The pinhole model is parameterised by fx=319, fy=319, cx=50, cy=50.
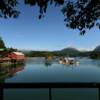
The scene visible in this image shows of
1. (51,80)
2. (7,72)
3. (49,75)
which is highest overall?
(51,80)

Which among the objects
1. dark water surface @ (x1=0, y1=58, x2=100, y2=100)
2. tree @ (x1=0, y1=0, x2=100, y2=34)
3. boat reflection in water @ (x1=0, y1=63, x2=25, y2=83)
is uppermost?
tree @ (x1=0, y1=0, x2=100, y2=34)

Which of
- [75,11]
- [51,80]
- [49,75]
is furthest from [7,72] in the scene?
[75,11]

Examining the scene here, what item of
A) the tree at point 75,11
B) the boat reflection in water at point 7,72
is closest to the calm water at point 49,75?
the boat reflection in water at point 7,72

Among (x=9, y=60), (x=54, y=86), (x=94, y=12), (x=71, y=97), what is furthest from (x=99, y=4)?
(x=9, y=60)

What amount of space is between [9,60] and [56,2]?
112 metres

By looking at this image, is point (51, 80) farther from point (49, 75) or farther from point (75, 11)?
point (75, 11)

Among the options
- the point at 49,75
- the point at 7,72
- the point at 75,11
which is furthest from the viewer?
the point at 7,72

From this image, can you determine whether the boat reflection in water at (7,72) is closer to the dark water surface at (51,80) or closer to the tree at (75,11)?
the dark water surface at (51,80)

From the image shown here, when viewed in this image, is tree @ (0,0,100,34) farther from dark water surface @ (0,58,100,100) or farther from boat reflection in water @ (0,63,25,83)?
boat reflection in water @ (0,63,25,83)

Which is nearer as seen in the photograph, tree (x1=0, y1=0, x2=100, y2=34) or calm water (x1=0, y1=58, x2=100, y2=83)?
tree (x1=0, y1=0, x2=100, y2=34)

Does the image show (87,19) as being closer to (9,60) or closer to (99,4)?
(99,4)

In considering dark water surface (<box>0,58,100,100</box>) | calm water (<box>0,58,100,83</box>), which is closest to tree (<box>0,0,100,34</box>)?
dark water surface (<box>0,58,100,100</box>)

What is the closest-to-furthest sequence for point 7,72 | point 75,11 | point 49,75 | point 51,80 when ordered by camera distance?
point 75,11, point 51,80, point 49,75, point 7,72

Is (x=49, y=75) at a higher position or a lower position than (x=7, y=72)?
higher
